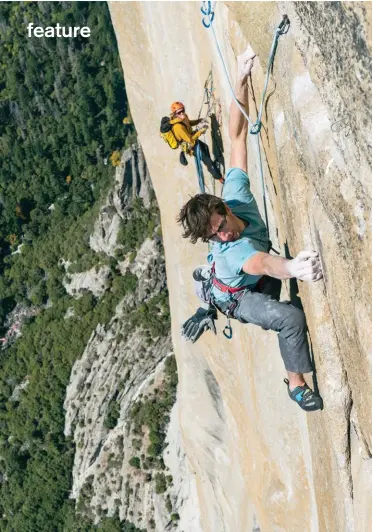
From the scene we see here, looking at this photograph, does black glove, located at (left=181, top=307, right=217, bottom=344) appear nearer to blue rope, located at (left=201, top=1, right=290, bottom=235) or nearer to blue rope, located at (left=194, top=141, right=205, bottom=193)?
blue rope, located at (left=201, top=1, right=290, bottom=235)

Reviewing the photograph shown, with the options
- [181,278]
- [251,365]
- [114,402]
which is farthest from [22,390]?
[251,365]

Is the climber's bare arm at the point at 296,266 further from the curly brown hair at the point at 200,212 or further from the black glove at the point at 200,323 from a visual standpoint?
the black glove at the point at 200,323

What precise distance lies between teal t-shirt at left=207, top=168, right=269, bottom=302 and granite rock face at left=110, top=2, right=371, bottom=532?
350 mm

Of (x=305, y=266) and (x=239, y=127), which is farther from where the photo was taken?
(x=239, y=127)

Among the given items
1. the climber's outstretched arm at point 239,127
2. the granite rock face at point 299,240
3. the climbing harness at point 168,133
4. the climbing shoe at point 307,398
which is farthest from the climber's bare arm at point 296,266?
the climbing harness at point 168,133

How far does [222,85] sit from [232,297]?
161 inches

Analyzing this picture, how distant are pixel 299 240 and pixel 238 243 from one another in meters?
0.65

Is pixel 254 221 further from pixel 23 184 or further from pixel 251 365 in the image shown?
pixel 23 184

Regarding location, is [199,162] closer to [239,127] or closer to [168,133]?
[168,133]

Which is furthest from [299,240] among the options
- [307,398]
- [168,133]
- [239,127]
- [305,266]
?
[168,133]

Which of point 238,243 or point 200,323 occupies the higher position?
point 200,323

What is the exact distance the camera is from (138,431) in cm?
3906

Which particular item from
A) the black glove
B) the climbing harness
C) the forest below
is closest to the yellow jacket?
the climbing harness

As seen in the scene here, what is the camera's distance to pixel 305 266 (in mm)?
5512
